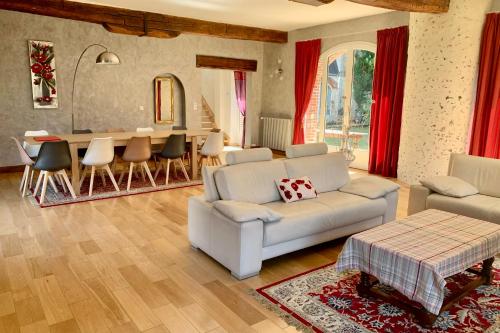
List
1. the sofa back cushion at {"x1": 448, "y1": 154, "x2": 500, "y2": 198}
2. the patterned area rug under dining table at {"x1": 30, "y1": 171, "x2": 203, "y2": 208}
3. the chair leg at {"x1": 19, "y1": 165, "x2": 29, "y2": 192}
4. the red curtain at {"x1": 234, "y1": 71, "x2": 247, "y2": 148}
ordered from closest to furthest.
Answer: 1. the sofa back cushion at {"x1": 448, "y1": 154, "x2": 500, "y2": 198}
2. the patterned area rug under dining table at {"x1": 30, "y1": 171, "x2": 203, "y2": 208}
3. the chair leg at {"x1": 19, "y1": 165, "x2": 29, "y2": 192}
4. the red curtain at {"x1": 234, "y1": 71, "x2": 247, "y2": 148}

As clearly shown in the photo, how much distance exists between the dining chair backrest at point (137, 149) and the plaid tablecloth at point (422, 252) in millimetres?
3821

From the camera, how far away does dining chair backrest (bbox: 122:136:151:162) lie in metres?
5.60

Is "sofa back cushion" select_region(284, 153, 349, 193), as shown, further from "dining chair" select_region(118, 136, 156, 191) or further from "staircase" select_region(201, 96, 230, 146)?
"staircase" select_region(201, 96, 230, 146)

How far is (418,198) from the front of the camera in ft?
14.0

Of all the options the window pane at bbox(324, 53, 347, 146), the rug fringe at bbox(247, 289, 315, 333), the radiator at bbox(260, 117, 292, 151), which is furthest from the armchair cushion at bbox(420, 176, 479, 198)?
the radiator at bbox(260, 117, 292, 151)

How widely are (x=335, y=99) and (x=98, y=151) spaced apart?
500 cm

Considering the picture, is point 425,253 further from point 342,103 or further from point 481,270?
point 342,103

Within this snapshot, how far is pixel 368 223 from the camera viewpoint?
3.89m

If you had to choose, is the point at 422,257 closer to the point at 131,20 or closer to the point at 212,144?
the point at 212,144

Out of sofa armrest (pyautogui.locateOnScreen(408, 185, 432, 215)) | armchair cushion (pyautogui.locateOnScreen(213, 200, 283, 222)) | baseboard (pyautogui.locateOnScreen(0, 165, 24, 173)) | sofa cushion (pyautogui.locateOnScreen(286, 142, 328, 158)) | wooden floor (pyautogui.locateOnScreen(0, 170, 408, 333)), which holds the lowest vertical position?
wooden floor (pyautogui.locateOnScreen(0, 170, 408, 333))

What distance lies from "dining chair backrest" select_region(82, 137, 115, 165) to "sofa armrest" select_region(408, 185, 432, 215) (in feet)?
13.2

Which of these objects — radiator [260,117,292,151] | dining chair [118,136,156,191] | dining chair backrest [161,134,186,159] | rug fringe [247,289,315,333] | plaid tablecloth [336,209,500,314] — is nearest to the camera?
plaid tablecloth [336,209,500,314]

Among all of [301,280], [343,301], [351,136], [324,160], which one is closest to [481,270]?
[343,301]

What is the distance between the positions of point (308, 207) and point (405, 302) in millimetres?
1170
